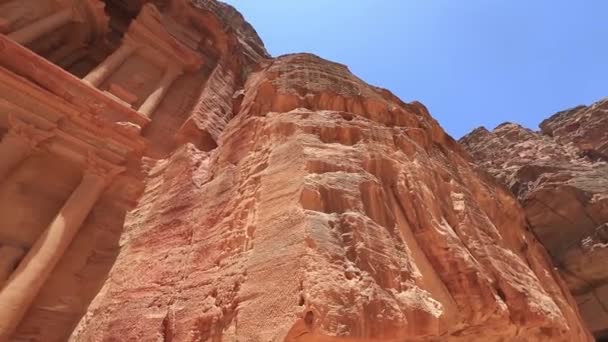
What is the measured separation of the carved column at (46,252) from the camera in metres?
4.97

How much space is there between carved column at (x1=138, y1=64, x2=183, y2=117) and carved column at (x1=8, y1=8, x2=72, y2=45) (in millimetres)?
2917

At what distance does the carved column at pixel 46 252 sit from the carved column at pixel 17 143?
0.90 m

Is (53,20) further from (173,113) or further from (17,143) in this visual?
(17,143)

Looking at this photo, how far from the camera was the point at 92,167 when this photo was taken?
7.26m

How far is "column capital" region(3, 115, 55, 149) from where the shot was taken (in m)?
6.73

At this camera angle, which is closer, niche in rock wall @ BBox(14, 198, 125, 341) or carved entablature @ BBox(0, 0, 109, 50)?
niche in rock wall @ BBox(14, 198, 125, 341)

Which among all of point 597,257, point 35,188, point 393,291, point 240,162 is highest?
point 597,257

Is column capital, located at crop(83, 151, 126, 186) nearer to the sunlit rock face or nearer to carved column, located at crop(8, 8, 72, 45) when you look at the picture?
the sunlit rock face

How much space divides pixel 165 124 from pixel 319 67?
19.0 ft

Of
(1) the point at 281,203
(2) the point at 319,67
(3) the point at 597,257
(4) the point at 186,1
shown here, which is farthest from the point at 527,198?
(4) the point at 186,1

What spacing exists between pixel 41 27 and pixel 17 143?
5.51m

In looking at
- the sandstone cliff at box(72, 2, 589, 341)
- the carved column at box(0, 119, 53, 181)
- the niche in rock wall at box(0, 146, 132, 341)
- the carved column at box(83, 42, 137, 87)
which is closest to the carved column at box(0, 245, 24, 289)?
the niche in rock wall at box(0, 146, 132, 341)

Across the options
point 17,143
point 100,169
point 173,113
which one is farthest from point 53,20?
point 100,169

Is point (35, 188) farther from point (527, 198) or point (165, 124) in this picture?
point (527, 198)
